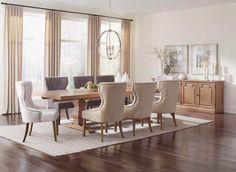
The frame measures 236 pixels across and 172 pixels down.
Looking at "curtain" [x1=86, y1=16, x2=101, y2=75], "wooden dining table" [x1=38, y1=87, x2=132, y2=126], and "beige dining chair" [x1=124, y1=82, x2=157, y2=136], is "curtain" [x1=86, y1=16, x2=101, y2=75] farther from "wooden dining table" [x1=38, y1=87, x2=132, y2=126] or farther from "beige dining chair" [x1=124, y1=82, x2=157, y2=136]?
"beige dining chair" [x1=124, y1=82, x2=157, y2=136]

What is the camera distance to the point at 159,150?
4969 millimetres

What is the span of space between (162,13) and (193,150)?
6254mm

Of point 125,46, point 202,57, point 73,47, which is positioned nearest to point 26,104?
point 73,47

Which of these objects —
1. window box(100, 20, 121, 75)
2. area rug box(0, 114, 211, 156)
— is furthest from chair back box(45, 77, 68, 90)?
window box(100, 20, 121, 75)

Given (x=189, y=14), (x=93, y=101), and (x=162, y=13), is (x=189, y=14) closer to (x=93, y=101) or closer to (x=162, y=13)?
(x=162, y=13)

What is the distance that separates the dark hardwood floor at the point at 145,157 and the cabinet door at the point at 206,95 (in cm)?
289

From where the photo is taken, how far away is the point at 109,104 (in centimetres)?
546

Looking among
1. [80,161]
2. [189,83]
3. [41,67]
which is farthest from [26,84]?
[189,83]

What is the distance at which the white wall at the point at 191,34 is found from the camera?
8.75m

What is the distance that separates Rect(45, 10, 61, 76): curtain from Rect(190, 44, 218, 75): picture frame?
3.77m

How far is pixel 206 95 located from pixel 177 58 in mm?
1653

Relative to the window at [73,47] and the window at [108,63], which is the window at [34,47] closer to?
the window at [73,47]

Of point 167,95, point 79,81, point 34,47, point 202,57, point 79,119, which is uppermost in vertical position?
Result: point 34,47

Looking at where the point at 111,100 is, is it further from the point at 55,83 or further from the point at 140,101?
the point at 55,83
